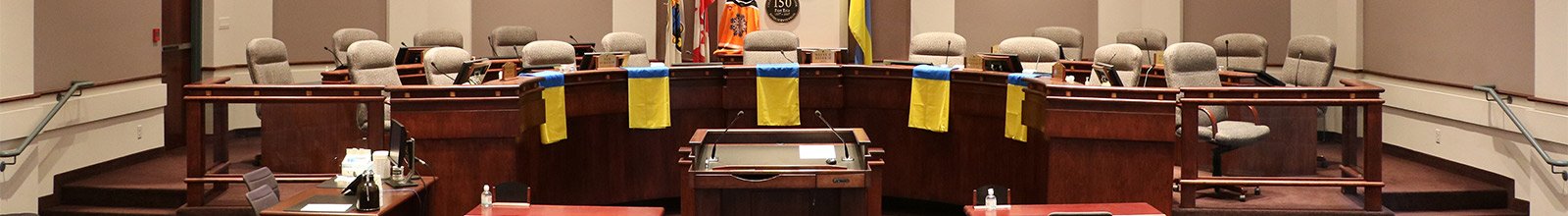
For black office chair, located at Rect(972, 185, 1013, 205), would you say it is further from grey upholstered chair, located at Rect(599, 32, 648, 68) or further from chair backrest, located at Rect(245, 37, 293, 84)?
grey upholstered chair, located at Rect(599, 32, 648, 68)

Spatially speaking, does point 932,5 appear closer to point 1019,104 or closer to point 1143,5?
point 1143,5

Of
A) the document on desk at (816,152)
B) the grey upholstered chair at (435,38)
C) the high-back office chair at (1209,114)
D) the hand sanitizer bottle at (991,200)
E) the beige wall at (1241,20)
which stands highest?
the beige wall at (1241,20)

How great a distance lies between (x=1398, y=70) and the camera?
9617 mm

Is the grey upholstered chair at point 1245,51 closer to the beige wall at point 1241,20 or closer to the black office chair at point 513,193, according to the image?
the beige wall at point 1241,20

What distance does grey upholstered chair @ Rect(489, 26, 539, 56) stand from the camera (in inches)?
493

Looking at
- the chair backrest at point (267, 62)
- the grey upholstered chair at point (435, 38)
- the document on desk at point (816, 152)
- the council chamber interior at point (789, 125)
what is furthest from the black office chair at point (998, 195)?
the grey upholstered chair at point (435, 38)

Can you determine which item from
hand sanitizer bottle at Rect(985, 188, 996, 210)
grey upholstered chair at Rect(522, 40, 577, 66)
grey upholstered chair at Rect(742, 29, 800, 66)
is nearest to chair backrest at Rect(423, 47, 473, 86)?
grey upholstered chair at Rect(522, 40, 577, 66)

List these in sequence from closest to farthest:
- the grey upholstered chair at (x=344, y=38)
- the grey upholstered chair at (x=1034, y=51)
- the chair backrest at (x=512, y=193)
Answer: the chair backrest at (x=512, y=193) < the grey upholstered chair at (x=1034, y=51) < the grey upholstered chair at (x=344, y=38)

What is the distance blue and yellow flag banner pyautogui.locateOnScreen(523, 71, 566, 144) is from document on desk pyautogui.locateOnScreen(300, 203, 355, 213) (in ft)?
6.58

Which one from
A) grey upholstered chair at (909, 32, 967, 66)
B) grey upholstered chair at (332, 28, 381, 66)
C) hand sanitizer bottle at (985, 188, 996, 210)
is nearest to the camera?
hand sanitizer bottle at (985, 188, 996, 210)

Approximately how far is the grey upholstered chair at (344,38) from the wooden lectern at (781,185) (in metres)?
6.19

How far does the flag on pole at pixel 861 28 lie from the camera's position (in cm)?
1201

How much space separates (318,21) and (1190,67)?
7183mm

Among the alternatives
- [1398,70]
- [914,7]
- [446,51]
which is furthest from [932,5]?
[446,51]
